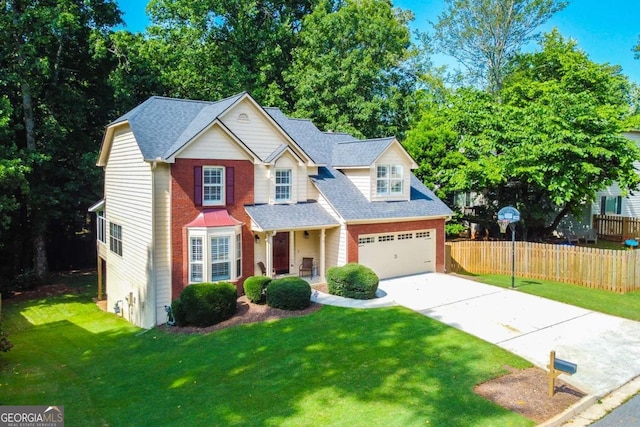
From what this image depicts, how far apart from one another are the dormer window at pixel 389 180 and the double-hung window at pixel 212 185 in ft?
25.1

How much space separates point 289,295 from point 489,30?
3237 centimetres

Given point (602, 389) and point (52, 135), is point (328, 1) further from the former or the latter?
point (602, 389)

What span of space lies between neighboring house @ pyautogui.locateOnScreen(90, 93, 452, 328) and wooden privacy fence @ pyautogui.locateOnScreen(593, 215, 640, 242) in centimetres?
1631

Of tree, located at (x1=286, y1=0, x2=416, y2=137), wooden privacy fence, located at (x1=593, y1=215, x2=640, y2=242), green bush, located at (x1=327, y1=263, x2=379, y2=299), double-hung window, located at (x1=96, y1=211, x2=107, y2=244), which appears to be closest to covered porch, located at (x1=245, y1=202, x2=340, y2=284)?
green bush, located at (x1=327, y1=263, x2=379, y2=299)

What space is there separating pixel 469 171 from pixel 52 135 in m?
24.2

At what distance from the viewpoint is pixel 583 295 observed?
18250 mm

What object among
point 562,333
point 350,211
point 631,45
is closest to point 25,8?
point 350,211

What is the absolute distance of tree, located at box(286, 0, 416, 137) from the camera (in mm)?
35031

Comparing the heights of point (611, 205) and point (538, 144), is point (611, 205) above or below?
below

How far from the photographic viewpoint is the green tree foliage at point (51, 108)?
25375mm

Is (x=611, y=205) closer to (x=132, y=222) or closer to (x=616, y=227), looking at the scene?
(x=616, y=227)

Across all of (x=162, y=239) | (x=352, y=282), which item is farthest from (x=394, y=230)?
(x=162, y=239)

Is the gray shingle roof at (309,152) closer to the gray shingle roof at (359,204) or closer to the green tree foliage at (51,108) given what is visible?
the gray shingle roof at (359,204)

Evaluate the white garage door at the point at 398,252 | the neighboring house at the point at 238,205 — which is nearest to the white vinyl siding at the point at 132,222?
the neighboring house at the point at 238,205
